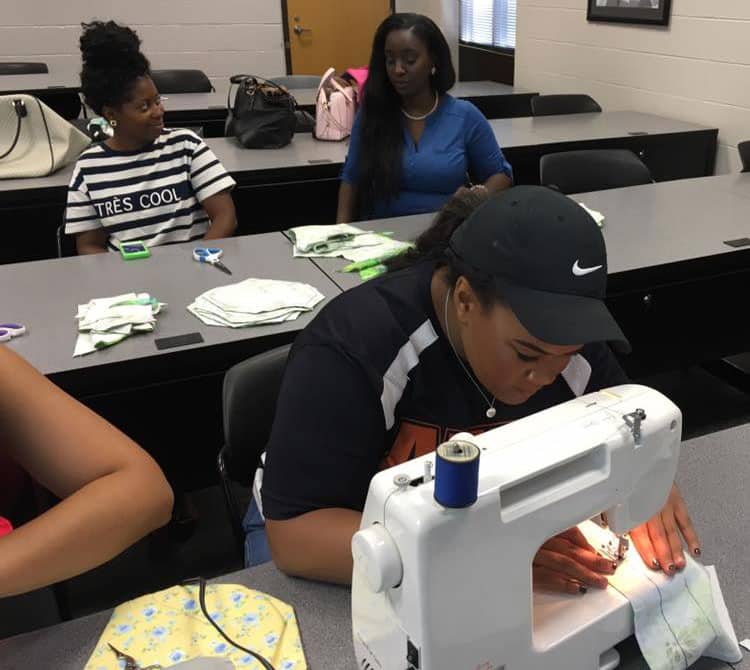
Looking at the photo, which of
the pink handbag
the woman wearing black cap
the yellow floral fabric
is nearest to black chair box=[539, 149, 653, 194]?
the pink handbag

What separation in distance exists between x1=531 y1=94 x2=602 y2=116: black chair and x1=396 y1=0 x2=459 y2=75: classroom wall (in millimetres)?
2018

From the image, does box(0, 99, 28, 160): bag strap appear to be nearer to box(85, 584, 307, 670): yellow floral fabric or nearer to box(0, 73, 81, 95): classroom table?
box(0, 73, 81, 95): classroom table

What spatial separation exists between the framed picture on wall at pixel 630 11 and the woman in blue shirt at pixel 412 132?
5.04 feet

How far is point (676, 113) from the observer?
3.55 m

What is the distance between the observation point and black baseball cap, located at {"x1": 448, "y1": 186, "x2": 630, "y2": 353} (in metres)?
0.80

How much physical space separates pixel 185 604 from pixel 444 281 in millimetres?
514

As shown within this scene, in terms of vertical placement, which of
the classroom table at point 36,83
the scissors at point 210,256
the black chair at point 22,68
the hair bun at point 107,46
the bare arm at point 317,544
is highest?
the hair bun at point 107,46

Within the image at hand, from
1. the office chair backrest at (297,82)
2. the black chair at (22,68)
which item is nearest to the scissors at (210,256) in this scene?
the office chair backrest at (297,82)

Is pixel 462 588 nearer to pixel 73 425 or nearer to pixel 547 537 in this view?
pixel 547 537

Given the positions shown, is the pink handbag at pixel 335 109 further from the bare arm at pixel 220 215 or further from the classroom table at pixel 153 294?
the classroom table at pixel 153 294

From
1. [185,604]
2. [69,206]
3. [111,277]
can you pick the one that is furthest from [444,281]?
[69,206]

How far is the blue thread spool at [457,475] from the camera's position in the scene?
0.60 meters

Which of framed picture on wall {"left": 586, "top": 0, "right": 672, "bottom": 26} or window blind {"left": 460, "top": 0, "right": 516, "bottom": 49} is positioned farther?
window blind {"left": 460, "top": 0, "right": 516, "bottom": 49}

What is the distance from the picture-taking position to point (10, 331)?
1538 millimetres
